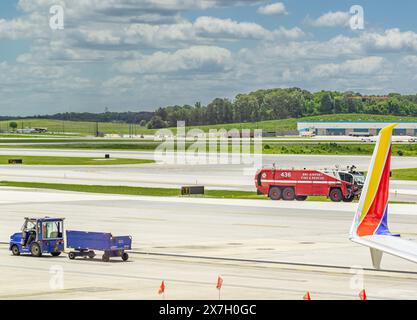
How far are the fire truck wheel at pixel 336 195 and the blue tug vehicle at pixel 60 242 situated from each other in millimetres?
38105

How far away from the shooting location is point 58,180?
366ft

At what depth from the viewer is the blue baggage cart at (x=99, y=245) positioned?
45.5 meters

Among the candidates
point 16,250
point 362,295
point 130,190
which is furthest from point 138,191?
point 362,295

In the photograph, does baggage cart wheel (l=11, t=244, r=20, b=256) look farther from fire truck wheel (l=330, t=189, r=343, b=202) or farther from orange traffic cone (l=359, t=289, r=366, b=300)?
fire truck wheel (l=330, t=189, r=343, b=202)

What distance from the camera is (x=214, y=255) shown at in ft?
156

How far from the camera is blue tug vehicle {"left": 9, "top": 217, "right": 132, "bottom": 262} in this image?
45750 millimetres

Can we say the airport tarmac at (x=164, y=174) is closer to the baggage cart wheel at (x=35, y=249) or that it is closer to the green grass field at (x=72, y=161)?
the green grass field at (x=72, y=161)

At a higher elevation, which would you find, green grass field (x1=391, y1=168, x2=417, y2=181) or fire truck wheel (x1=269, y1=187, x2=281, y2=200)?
green grass field (x1=391, y1=168, x2=417, y2=181)

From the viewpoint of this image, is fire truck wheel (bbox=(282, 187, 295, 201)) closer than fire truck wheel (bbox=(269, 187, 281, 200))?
Yes

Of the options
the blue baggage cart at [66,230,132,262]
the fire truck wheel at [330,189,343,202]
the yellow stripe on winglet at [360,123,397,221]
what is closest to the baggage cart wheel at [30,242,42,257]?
the blue baggage cart at [66,230,132,262]

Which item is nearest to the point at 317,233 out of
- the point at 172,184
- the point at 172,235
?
the point at 172,235

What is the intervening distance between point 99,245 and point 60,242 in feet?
8.99

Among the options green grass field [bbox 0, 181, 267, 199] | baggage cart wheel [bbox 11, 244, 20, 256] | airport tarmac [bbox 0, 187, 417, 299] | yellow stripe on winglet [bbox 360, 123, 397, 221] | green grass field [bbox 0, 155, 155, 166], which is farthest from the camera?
green grass field [bbox 0, 155, 155, 166]
